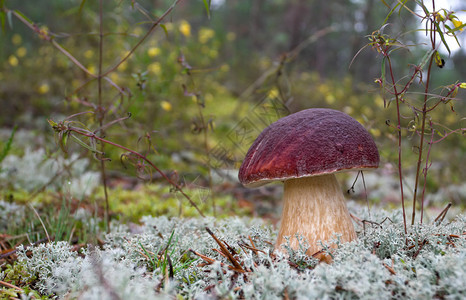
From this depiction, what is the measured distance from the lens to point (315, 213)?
6.43 feet

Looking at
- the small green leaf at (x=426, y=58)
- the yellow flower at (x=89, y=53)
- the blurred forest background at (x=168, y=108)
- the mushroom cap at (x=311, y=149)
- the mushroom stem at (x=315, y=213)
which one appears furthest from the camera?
the yellow flower at (x=89, y=53)

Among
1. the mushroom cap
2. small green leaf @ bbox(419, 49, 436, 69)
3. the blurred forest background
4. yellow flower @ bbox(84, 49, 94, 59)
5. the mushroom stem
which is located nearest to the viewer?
small green leaf @ bbox(419, 49, 436, 69)

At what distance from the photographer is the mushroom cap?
170 centimetres

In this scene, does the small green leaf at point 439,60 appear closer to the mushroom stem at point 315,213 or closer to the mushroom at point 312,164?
the mushroom at point 312,164

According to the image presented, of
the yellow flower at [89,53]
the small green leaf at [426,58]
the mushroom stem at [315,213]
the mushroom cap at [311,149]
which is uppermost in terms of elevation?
the yellow flower at [89,53]

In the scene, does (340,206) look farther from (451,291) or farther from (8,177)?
(8,177)

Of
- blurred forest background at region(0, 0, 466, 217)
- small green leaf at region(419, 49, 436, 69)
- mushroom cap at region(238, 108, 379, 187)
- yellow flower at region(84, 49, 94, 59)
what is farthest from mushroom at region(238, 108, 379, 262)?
yellow flower at region(84, 49, 94, 59)

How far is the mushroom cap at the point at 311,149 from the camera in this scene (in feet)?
5.57

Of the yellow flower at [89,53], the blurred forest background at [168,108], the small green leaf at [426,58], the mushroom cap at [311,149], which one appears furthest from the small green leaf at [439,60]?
the yellow flower at [89,53]

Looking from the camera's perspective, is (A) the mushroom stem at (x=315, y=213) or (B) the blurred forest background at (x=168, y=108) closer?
(A) the mushroom stem at (x=315, y=213)

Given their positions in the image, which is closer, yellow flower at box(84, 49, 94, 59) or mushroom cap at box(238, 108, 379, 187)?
mushroom cap at box(238, 108, 379, 187)

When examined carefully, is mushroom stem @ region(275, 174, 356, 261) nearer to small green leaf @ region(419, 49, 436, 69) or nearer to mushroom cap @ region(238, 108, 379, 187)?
mushroom cap @ region(238, 108, 379, 187)

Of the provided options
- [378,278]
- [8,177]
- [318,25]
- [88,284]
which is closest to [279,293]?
[378,278]

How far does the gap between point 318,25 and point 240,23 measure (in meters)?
8.20
